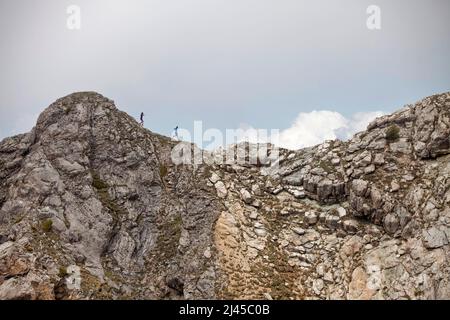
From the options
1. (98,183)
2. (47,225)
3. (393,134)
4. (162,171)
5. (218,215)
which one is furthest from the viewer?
(162,171)

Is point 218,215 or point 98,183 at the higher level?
point 98,183

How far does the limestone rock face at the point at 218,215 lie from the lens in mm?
32719

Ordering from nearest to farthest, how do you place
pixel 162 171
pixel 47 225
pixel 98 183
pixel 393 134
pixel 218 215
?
1. pixel 47 225
2. pixel 218 215
3. pixel 393 134
4. pixel 98 183
5. pixel 162 171

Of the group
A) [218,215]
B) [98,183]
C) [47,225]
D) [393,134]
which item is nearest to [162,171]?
[98,183]

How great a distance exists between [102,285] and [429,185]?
104 feet

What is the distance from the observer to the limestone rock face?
107 feet

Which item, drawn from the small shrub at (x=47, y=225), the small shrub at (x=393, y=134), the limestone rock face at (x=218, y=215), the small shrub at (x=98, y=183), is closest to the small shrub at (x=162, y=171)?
the limestone rock face at (x=218, y=215)

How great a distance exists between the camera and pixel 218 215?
3934 centimetres

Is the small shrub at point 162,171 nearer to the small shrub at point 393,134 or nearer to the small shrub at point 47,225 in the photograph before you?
the small shrub at point 47,225

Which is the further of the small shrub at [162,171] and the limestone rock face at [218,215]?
the small shrub at [162,171]

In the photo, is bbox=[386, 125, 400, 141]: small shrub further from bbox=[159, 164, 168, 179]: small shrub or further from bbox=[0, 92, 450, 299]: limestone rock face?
bbox=[159, 164, 168, 179]: small shrub

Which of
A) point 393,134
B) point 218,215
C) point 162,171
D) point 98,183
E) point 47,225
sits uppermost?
point 393,134

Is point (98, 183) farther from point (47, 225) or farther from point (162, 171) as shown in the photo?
point (47, 225)

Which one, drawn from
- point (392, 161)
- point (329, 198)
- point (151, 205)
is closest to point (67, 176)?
point (151, 205)
